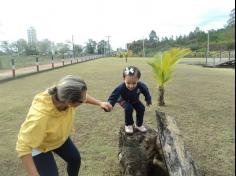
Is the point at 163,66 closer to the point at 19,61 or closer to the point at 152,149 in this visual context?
the point at 152,149

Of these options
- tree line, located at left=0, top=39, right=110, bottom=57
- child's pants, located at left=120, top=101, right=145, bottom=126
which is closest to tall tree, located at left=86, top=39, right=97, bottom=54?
tree line, located at left=0, top=39, right=110, bottom=57

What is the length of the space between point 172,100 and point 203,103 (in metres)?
0.87

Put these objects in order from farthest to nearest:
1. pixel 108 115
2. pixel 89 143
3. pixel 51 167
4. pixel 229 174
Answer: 1. pixel 108 115
2. pixel 89 143
3. pixel 229 174
4. pixel 51 167

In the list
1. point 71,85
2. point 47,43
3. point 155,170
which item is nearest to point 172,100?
point 155,170

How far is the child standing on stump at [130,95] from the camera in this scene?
4.05 m

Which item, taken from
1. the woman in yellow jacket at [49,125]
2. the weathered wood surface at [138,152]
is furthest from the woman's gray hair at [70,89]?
the weathered wood surface at [138,152]

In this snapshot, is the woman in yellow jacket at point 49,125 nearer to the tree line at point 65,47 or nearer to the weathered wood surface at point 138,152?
the weathered wood surface at point 138,152

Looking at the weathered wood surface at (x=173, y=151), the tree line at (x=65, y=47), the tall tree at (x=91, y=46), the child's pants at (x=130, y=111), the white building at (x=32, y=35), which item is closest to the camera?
the weathered wood surface at (x=173, y=151)

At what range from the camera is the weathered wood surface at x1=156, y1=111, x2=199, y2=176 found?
11.6ft

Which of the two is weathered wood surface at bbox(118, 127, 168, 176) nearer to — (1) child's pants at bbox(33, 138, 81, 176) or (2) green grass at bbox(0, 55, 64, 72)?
(1) child's pants at bbox(33, 138, 81, 176)

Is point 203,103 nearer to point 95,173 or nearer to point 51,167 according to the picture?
point 95,173

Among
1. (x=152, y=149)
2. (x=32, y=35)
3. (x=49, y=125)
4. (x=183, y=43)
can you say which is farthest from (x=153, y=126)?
(x=183, y=43)

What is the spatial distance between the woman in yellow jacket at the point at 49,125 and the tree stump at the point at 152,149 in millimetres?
1113

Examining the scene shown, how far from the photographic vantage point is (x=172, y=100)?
9500 millimetres
